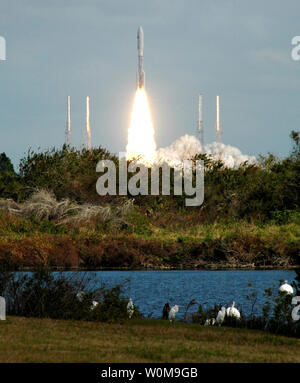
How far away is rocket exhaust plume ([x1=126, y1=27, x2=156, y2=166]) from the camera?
67.0 m

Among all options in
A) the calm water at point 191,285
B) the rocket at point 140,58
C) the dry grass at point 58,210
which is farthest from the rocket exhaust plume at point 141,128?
the calm water at point 191,285

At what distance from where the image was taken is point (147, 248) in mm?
53062

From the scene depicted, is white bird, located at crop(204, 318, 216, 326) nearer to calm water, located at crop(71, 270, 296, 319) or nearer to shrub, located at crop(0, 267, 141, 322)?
shrub, located at crop(0, 267, 141, 322)

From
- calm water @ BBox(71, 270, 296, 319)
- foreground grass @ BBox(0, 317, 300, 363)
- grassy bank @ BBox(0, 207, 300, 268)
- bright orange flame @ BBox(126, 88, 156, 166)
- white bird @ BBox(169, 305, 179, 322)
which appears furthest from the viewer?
bright orange flame @ BBox(126, 88, 156, 166)

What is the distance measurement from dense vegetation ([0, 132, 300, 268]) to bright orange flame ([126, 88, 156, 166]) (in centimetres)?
364

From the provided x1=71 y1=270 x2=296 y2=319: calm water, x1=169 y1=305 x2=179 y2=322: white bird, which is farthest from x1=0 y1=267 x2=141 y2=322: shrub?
x1=71 y1=270 x2=296 y2=319: calm water

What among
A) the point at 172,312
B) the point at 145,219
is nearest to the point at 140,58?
the point at 145,219

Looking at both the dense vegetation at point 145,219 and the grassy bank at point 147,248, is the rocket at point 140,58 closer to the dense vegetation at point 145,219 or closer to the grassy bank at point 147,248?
the dense vegetation at point 145,219

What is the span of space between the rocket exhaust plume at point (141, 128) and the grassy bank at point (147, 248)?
13.9 m

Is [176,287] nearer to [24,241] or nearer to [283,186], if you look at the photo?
[24,241]

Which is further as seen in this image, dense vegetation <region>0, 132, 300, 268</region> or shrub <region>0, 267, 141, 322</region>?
dense vegetation <region>0, 132, 300, 268</region>

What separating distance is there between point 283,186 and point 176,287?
29628mm

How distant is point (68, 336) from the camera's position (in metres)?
16.8
